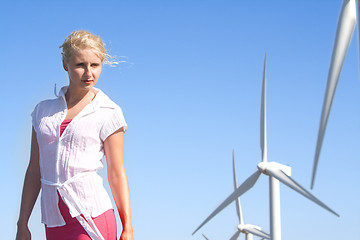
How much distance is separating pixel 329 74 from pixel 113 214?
412 cm

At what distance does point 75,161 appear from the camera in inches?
161

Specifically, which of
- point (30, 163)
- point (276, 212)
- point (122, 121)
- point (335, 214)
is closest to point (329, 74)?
point (335, 214)

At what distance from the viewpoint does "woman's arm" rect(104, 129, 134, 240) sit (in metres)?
4.20

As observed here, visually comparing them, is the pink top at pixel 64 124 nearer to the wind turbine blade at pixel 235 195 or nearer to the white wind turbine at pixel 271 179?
the wind turbine blade at pixel 235 195

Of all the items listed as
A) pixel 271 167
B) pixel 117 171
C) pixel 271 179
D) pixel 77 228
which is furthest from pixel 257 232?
pixel 77 228

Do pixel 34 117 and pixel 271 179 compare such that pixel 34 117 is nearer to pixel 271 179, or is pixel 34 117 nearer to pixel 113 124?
pixel 113 124

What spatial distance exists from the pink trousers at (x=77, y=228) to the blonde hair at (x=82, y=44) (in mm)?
1114

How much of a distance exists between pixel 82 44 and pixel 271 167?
50.0 ft

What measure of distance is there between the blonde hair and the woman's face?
3cm

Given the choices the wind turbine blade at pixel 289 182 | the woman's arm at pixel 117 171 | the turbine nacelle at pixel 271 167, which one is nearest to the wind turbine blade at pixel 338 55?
the woman's arm at pixel 117 171

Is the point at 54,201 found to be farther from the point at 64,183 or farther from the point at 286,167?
the point at 286,167

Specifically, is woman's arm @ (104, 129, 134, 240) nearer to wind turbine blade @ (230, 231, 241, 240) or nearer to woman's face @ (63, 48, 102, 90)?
woman's face @ (63, 48, 102, 90)

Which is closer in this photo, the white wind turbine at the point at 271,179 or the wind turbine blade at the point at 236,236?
the white wind turbine at the point at 271,179

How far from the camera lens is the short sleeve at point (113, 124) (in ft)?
13.8
